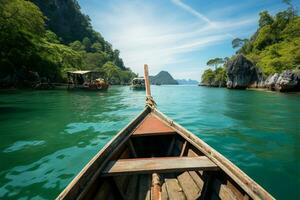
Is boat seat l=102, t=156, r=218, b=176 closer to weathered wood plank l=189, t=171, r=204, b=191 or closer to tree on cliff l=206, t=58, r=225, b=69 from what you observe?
weathered wood plank l=189, t=171, r=204, b=191

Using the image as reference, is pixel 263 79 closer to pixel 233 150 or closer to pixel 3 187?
pixel 233 150

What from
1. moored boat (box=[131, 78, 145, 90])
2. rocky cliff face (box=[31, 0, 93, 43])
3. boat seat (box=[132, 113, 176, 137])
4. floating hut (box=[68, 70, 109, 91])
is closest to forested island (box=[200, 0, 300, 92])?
moored boat (box=[131, 78, 145, 90])

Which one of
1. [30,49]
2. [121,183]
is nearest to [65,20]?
[30,49]

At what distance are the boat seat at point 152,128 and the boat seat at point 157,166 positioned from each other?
1.75m

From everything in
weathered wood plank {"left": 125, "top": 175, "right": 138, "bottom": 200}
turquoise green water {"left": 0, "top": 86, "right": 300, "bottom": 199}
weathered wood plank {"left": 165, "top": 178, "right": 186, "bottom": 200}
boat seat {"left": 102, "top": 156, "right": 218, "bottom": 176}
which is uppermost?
boat seat {"left": 102, "top": 156, "right": 218, "bottom": 176}

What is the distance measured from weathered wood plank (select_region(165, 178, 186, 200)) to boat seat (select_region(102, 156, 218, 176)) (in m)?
0.72

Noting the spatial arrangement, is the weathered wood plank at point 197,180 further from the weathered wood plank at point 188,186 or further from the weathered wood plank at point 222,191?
the weathered wood plank at point 222,191

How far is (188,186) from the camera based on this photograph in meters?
4.23

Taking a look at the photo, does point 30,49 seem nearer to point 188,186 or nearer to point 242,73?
point 188,186

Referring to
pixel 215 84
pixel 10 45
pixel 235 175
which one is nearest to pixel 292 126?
pixel 235 175

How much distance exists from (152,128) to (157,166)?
2.49 meters

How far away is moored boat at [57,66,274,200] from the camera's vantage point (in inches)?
113

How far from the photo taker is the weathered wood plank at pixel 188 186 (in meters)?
3.93

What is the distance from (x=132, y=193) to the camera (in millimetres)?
4117
